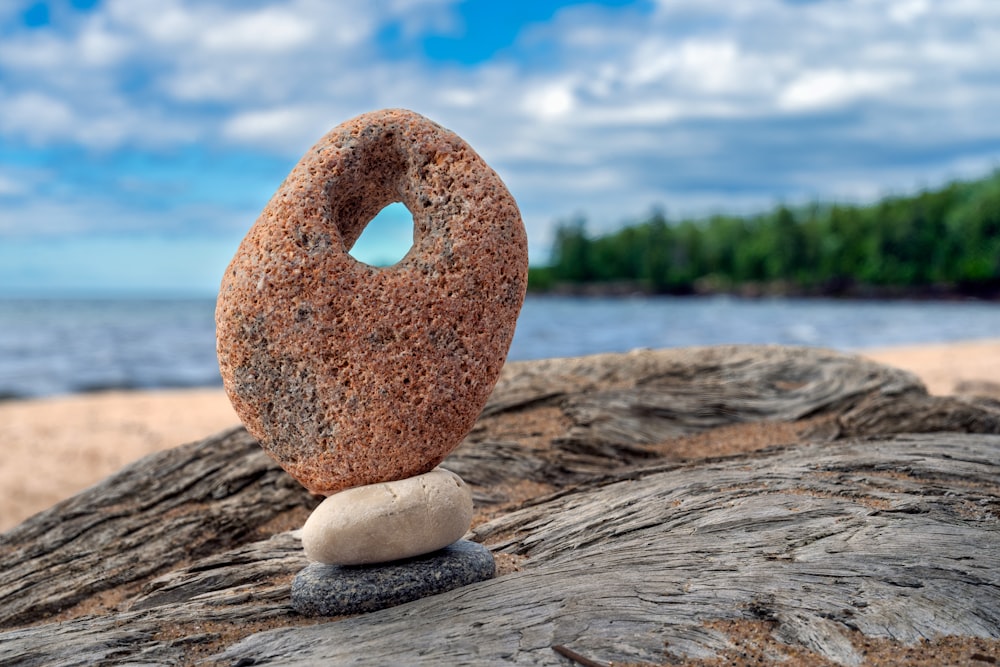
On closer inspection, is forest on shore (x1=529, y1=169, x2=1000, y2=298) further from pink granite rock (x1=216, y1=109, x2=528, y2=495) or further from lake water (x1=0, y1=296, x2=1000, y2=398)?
pink granite rock (x1=216, y1=109, x2=528, y2=495)

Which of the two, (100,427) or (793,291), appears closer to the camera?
(100,427)

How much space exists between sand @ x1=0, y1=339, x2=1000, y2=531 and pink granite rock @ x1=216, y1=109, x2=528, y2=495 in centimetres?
747

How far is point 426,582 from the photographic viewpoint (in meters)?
4.92

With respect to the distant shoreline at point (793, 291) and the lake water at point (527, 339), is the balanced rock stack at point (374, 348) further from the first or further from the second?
the distant shoreline at point (793, 291)

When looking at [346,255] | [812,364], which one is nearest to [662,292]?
[812,364]

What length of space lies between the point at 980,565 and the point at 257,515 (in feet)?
17.6

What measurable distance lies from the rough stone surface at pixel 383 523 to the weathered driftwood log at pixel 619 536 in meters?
0.39

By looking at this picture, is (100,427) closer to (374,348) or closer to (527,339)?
(374,348)

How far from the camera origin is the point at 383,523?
15.9ft

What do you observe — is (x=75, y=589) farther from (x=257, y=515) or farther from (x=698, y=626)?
(x=698, y=626)

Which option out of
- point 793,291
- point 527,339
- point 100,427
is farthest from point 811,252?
point 100,427

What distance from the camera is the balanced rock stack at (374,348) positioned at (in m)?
4.89

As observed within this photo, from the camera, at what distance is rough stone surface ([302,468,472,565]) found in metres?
4.85

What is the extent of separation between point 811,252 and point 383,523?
8139 cm
